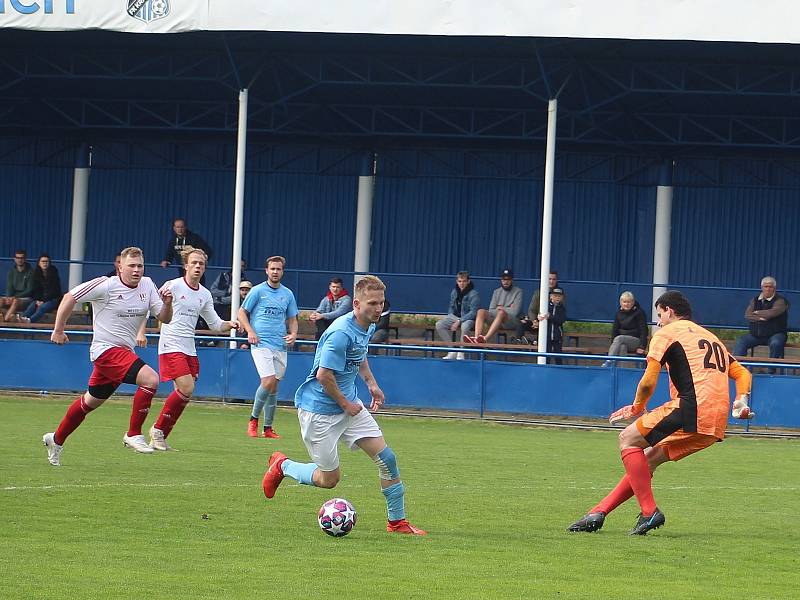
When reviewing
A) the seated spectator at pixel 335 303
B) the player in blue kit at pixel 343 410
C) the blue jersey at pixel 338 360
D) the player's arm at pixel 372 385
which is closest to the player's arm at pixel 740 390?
the player in blue kit at pixel 343 410

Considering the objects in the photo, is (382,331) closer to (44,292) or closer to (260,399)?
(44,292)

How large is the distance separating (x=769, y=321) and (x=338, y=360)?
15.0 meters

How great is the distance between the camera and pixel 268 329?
15.9 meters

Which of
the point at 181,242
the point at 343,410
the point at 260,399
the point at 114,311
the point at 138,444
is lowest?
the point at 138,444

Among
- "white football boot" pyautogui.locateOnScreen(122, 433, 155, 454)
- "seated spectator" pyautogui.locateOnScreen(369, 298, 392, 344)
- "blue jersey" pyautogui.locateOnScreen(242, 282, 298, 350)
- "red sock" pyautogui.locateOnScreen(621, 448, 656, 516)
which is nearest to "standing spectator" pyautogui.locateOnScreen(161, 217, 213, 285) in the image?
"seated spectator" pyautogui.locateOnScreen(369, 298, 392, 344)

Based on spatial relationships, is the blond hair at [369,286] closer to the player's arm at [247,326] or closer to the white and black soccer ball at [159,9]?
the player's arm at [247,326]

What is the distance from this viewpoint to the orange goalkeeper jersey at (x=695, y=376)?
8945 millimetres

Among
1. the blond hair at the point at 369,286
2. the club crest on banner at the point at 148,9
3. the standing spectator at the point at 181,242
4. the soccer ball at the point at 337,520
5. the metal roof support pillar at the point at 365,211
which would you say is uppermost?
the club crest on banner at the point at 148,9

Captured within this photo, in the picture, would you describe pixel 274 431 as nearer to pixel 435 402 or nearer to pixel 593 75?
pixel 435 402

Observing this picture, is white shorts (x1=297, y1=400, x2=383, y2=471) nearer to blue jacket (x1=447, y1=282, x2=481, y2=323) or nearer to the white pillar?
the white pillar

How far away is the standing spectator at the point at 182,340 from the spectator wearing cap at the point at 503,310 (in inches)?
375

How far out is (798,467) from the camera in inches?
579

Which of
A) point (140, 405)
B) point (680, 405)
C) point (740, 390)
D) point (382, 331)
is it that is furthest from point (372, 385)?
point (382, 331)

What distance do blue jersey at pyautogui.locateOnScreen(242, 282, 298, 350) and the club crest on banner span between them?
19.4 feet
